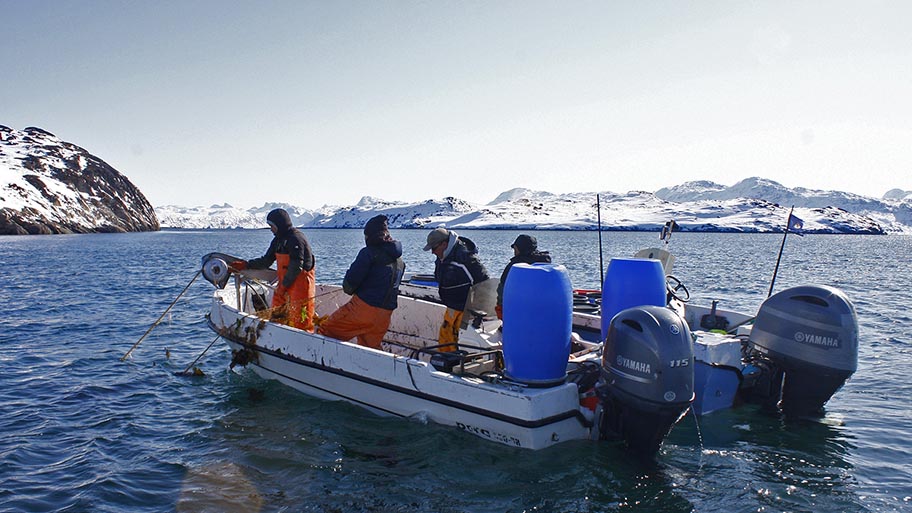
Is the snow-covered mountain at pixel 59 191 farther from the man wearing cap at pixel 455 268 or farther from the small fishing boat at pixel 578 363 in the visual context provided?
the man wearing cap at pixel 455 268

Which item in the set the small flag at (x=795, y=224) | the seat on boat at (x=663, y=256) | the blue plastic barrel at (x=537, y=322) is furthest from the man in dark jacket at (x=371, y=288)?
the small flag at (x=795, y=224)

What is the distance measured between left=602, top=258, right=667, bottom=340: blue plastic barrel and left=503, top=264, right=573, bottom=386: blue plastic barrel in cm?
174

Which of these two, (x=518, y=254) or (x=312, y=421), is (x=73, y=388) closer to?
(x=312, y=421)

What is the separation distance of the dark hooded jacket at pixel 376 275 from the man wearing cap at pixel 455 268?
20.0 inches

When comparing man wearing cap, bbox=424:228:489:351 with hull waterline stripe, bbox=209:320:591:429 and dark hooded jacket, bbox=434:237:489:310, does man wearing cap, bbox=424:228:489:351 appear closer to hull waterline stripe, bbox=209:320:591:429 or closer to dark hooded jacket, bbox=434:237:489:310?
dark hooded jacket, bbox=434:237:489:310

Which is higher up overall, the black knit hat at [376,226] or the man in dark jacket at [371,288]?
the black knit hat at [376,226]

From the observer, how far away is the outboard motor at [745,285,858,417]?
7.31 m

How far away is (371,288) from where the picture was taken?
26.6 ft

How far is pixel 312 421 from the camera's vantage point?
8172 millimetres

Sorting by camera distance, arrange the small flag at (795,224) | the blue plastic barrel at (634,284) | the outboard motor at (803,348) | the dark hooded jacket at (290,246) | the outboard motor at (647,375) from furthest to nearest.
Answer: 1. the small flag at (795,224)
2. the dark hooded jacket at (290,246)
3. the blue plastic barrel at (634,284)
4. the outboard motor at (803,348)
5. the outboard motor at (647,375)

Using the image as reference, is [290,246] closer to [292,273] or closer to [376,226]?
[292,273]

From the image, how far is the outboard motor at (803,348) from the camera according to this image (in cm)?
731

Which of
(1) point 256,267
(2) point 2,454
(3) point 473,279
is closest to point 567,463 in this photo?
(3) point 473,279

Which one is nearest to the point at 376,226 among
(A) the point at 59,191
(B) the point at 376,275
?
(B) the point at 376,275
